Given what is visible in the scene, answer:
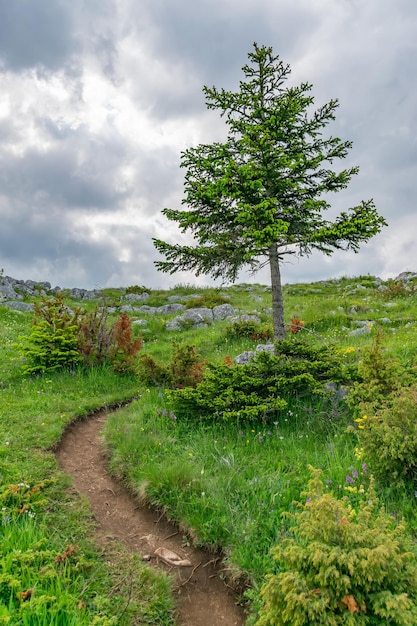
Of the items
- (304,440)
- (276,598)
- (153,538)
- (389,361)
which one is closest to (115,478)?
(153,538)

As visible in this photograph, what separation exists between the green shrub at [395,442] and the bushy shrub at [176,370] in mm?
5388

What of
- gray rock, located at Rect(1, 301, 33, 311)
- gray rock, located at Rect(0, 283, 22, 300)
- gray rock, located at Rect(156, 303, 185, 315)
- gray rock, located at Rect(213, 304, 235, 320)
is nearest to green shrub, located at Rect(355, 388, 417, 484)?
gray rock, located at Rect(213, 304, 235, 320)

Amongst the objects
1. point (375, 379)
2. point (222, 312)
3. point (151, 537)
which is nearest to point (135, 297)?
point (222, 312)

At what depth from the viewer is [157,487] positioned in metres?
6.46

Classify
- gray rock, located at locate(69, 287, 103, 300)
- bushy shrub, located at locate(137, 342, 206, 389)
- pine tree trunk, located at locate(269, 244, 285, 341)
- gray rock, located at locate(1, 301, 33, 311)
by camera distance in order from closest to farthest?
bushy shrub, located at locate(137, 342, 206, 389)
pine tree trunk, located at locate(269, 244, 285, 341)
gray rock, located at locate(1, 301, 33, 311)
gray rock, located at locate(69, 287, 103, 300)

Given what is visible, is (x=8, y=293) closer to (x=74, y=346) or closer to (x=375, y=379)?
(x=74, y=346)

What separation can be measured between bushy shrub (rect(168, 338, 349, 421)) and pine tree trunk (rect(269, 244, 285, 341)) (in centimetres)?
332

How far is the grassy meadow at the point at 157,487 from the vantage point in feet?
14.3

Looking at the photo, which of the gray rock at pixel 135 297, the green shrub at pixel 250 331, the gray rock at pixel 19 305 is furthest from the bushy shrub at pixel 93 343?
the gray rock at pixel 135 297

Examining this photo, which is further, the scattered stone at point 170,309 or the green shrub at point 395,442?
the scattered stone at point 170,309

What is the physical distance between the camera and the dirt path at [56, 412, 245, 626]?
181 inches

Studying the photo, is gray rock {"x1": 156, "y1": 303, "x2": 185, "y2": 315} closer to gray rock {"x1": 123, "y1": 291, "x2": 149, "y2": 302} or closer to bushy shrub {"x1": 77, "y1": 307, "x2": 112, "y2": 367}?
gray rock {"x1": 123, "y1": 291, "x2": 149, "y2": 302}

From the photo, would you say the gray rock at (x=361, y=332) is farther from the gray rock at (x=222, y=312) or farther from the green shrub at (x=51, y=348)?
the green shrub at (x=51, y=348)

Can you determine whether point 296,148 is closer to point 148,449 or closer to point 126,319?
point 126,319
